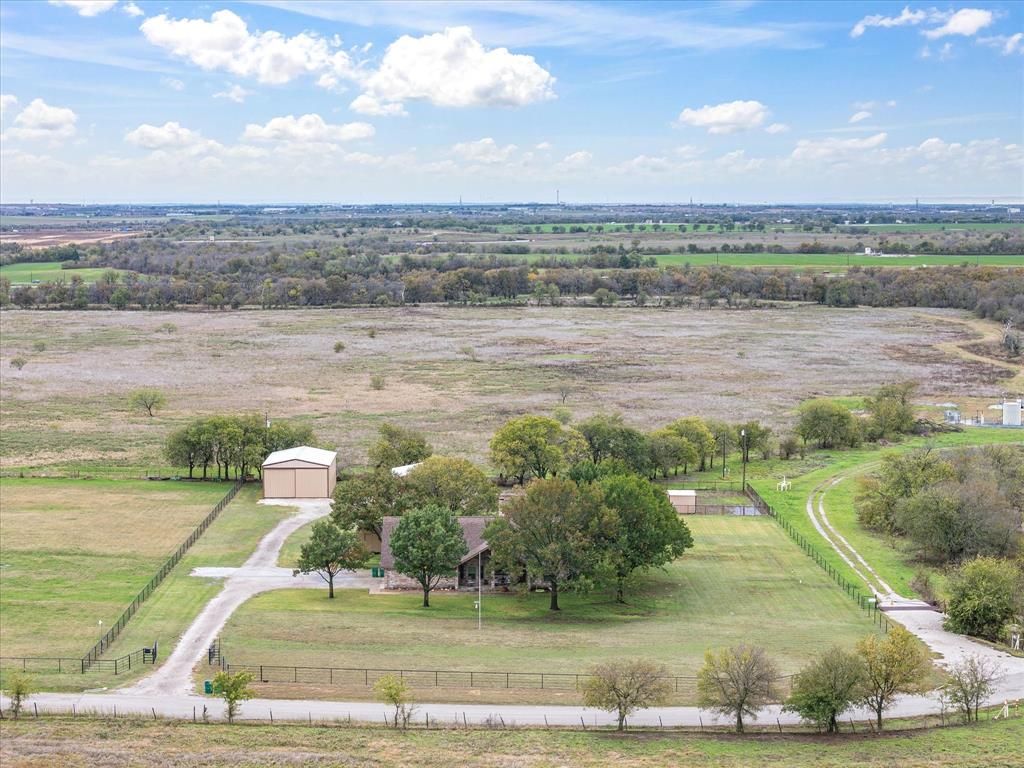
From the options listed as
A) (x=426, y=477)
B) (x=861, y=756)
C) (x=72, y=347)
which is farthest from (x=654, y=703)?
(x=72, y=347)

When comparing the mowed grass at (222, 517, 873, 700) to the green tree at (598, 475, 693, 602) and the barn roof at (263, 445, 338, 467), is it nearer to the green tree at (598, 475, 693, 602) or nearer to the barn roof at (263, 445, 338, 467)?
the green tree at (598, 475, 693, 602)

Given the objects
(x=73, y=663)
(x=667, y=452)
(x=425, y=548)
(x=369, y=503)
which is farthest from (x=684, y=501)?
(x=73, y=663)

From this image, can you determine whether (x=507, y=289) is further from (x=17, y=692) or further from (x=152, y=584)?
(x=17, y=692)

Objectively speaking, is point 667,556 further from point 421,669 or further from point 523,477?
point 523,477

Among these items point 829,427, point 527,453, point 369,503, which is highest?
point 369,503

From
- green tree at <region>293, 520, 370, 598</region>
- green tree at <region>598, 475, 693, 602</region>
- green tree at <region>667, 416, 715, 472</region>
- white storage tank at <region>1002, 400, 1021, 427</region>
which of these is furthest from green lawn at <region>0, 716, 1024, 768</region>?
white storage tank at <region>1002, 400, 1021, 427</region>

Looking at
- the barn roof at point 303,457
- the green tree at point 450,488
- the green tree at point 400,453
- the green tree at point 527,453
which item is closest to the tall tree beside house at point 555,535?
the green tree at point 450,488

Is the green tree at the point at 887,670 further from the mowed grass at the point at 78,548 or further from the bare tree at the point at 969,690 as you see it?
the mowed grass at the point at 78,548

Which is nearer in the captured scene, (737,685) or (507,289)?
(737,685)
